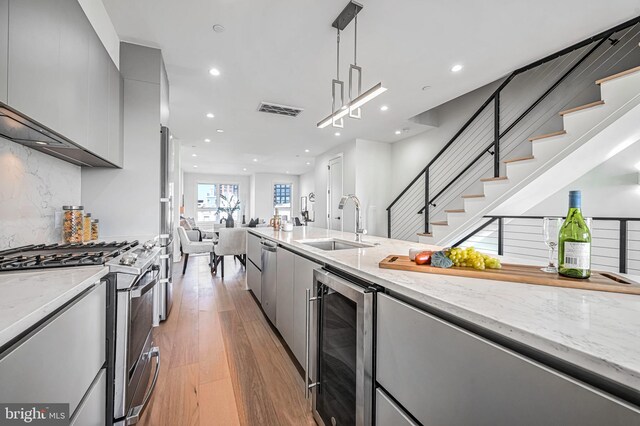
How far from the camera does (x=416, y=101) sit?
3863mm

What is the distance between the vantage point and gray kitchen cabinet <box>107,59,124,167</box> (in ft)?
6.87

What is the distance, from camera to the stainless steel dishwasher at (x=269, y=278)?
93.5 inches

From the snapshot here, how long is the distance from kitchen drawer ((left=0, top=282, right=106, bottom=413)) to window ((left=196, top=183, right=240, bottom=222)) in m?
10.5

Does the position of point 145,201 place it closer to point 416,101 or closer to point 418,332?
point 418,332

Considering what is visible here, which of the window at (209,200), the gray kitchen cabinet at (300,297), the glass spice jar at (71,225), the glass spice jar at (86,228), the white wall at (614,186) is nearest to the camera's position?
the gray kitchen cabinet at (300,297)

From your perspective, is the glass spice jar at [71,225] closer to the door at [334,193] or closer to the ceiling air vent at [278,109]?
the ceiling air vent at [278,109]

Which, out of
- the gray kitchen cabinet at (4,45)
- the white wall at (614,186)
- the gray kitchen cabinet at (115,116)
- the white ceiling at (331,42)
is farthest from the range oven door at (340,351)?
the white wall at (614,186)

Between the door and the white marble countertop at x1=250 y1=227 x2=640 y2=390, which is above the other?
the door

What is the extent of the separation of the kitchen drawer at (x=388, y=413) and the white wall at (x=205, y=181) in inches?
436

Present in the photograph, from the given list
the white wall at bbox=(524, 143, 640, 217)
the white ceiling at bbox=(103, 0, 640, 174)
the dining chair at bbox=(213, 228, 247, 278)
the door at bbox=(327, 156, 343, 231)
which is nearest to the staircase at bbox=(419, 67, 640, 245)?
the white wall at bbox=(524, 143, 640, 217)

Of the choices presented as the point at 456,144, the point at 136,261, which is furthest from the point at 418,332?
the point at 456,144

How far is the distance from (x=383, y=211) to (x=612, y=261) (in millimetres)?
3651

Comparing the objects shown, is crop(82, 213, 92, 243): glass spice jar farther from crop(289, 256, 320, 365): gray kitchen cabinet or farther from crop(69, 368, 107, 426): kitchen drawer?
crop(289, 256, 320, 365): gray kitchen cabinet

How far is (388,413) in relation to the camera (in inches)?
37.4
